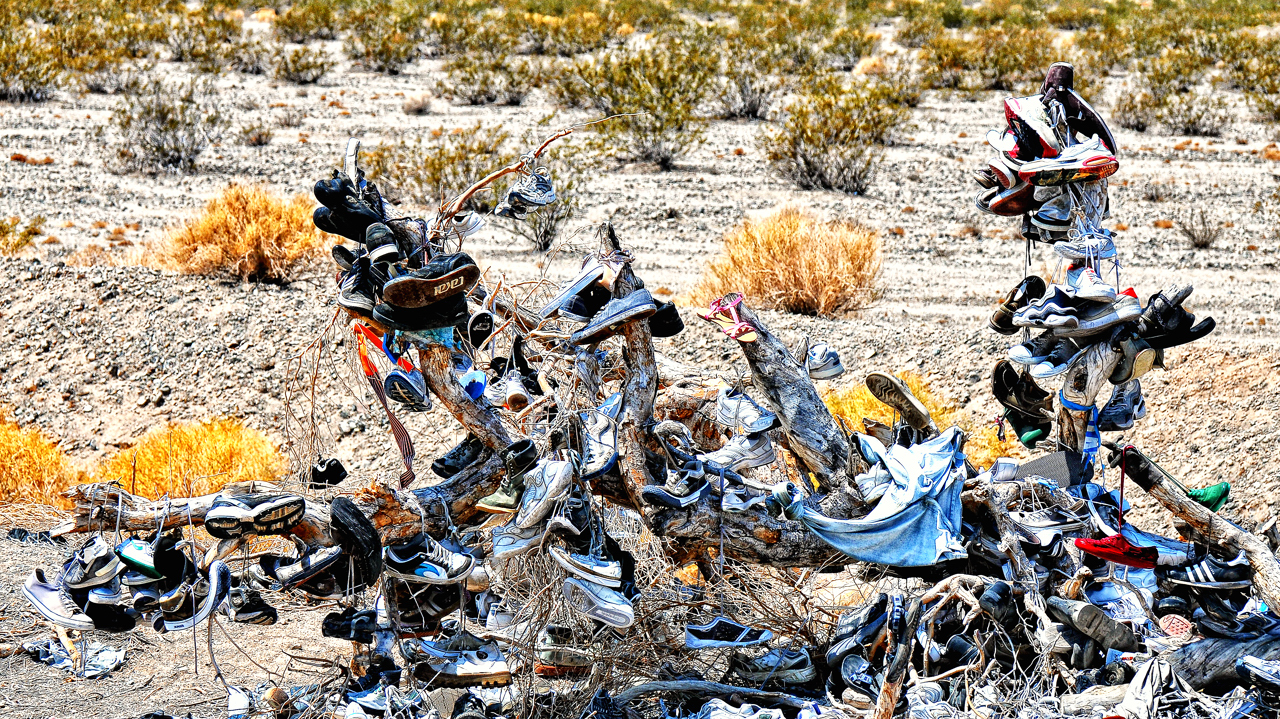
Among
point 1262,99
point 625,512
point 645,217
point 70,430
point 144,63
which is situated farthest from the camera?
point 144,63

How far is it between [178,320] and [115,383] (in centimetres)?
76

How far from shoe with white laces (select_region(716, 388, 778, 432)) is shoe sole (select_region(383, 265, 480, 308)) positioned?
884mm

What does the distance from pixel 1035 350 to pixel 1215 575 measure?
780 millimetres

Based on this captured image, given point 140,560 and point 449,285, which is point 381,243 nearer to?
point 449,285

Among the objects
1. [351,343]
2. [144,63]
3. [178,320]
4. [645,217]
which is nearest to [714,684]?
[351,343]

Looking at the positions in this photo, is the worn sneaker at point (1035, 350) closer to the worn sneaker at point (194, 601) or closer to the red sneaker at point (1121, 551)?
the red sneaker at point (1121, 551)

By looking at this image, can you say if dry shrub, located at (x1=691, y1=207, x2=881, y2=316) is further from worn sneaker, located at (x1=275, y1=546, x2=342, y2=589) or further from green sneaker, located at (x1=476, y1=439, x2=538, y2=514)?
worn sneaker, located at (x1=275, y1=546, x2=342, y2=589)

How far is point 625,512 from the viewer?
3.91m

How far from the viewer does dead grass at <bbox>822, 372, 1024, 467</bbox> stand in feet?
21.3

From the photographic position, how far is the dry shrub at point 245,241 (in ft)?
31.4

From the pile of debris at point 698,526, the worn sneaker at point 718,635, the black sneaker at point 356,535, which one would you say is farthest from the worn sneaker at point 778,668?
the black sneaker at point 356,535

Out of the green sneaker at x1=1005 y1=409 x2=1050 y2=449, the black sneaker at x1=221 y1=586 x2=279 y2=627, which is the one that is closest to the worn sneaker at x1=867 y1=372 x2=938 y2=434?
the green sneaker at x1=1005 y1=409 x2=1050 y2=449

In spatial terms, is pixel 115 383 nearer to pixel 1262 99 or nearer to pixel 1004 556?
pixel 1004 556

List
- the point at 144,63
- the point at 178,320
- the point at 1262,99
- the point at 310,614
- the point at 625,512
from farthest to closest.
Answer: the point at 144,63 → the point at 1262,99 → the point at 178,320 → the point at 310,614 → the point at 625,512
